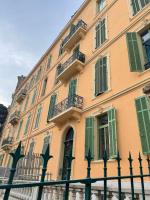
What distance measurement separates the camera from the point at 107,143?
705 cm

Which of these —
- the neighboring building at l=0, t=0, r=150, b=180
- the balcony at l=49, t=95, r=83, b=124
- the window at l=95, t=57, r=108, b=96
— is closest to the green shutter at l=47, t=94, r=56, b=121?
the neighboring building at l=0, t=0, r=150, b=180

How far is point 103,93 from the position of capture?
318 inches

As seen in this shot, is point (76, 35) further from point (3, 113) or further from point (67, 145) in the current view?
point (3, 113)

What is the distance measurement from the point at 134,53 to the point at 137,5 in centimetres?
330

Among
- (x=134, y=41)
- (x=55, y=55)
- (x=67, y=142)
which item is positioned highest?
(x=55, y=55)

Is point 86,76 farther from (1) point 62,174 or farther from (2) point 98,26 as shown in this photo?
(1) point 62,174

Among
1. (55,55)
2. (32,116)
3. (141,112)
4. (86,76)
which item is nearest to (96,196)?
(141,112)

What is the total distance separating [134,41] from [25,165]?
824 cm

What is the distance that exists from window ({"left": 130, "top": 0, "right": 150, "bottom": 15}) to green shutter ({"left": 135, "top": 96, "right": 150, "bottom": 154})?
499 cm

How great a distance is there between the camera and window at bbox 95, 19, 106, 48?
10.1 meters

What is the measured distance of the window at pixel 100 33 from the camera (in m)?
10.1

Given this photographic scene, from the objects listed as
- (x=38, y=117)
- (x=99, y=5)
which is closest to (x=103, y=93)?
(x=99, y=5)

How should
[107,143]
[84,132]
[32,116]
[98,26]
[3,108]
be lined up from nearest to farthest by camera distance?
1. [107,143]
2. [84,132]
3. [98,26]
4. [32,116]
5. [3,108]

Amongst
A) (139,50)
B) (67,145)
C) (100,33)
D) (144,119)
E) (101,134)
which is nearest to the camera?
(144,119)
